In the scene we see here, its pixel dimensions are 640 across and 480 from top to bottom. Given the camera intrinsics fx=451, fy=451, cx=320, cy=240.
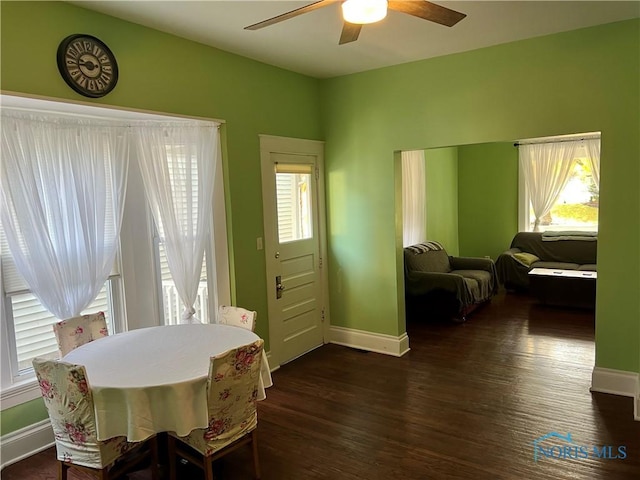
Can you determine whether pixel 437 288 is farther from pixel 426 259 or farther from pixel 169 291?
pixel 169 291

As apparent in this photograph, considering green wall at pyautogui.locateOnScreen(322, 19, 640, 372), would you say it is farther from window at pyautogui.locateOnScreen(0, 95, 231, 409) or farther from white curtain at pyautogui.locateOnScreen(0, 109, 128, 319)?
white curtain at pyautogui.locateOnScreen(0, 109, 128, 319)

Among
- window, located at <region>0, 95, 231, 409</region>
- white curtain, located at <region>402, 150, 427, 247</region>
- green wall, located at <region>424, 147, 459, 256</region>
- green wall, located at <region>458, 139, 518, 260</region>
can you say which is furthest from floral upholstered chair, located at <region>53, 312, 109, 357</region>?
green wall, located at <region>458, 139, 518, 260</region>

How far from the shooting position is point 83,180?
3066mm

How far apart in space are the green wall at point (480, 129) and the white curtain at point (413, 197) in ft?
5.79

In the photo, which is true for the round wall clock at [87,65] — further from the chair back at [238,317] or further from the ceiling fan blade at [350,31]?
the chair back at [238,317]

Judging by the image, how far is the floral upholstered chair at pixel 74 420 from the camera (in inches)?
85.4

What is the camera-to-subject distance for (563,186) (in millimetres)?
7176

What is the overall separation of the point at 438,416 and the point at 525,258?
433 centimetres

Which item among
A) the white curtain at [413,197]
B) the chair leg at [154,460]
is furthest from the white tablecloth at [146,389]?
the white curtain at [413,197]

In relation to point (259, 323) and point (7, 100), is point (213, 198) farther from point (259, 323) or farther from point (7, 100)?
point (7, 100)

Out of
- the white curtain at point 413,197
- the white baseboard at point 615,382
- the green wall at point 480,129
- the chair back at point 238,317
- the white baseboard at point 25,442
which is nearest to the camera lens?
the white baseboard at point 25,442

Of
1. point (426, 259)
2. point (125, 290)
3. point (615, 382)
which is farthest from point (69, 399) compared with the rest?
point (426, 259)

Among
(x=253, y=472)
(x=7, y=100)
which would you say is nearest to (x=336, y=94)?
(x=7, y=100)

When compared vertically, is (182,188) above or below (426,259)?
above
